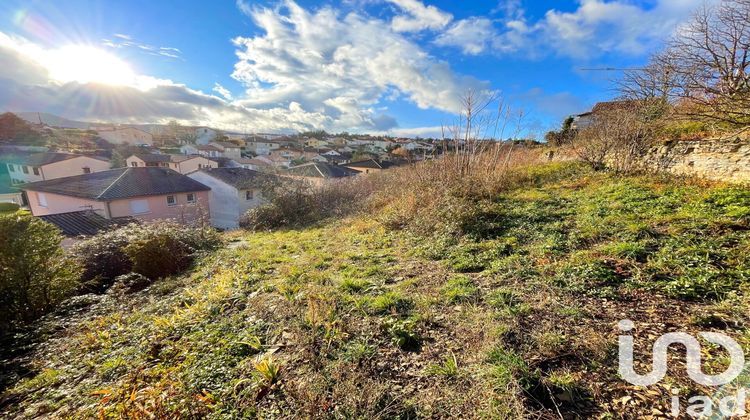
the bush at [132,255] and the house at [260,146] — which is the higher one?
the house at [260,146]

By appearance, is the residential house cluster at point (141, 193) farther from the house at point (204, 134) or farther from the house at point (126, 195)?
the house at point (204, 134)

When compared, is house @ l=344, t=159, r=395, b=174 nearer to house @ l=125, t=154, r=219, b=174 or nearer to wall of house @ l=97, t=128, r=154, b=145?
house @ l=125, t=154, r=219, b=174

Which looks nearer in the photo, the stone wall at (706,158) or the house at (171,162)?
the stone wall at (706,158)

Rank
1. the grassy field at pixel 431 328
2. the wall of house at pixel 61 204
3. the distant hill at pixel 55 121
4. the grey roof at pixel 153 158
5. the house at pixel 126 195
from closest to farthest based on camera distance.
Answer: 1. the grassy field at pixel 431 328
2. the wall of house at pixel 61 204
3. the house at pixel 126 195
4. the grey roof at pixel 153 158
5. the distant hill at pixel 55 121

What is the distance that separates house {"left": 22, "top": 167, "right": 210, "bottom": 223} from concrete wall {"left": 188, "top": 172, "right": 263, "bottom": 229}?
0.55 meters

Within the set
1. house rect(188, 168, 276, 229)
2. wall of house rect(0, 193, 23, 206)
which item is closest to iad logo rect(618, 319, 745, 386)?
house rect(188, 168, 276, 229)

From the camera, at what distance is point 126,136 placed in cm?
5231

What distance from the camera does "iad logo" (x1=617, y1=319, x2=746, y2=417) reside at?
1.60m

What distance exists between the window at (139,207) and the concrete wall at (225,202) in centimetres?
376

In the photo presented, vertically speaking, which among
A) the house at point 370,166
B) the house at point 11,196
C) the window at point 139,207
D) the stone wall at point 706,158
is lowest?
the house at point 11,196

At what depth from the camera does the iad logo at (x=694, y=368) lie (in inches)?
62.9

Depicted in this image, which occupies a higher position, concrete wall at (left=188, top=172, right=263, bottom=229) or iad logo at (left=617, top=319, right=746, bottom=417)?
iad logo at (left=617, top=319, right=746, bottom=417)

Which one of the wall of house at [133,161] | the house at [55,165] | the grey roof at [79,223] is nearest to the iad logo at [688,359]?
the grey roof at [79,223]

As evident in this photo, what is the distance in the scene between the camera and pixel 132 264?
6.63 metres
